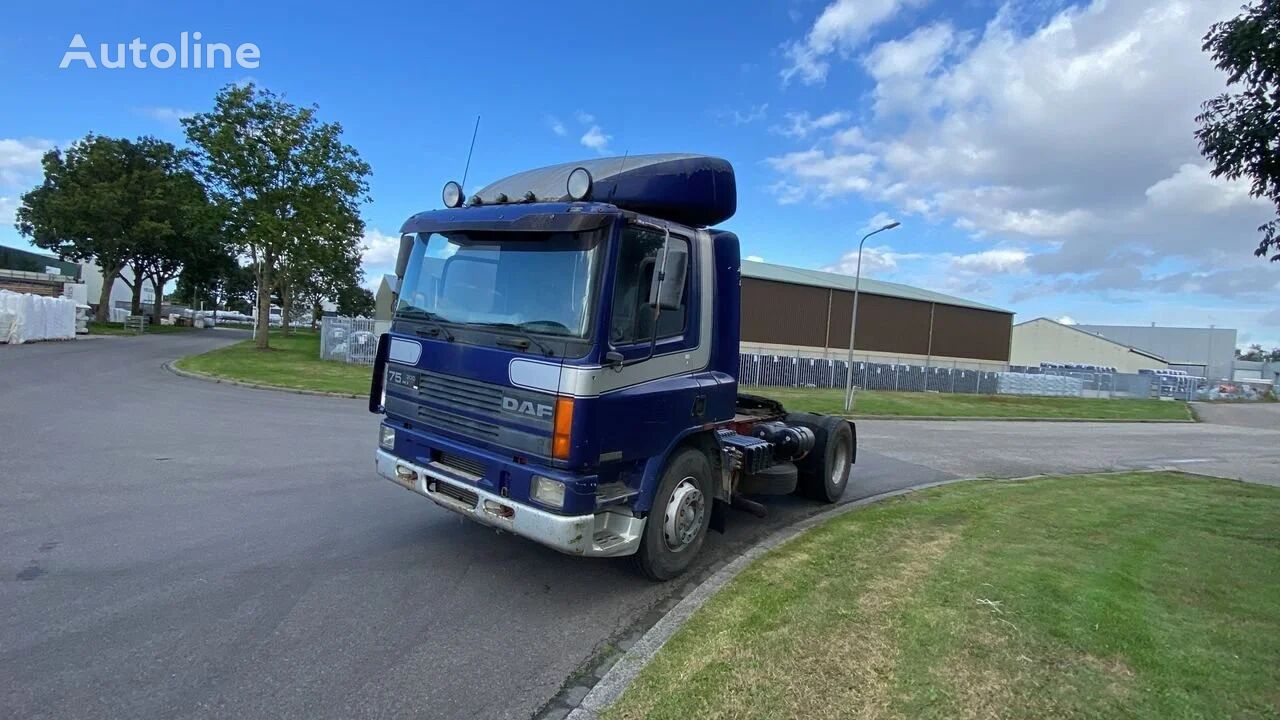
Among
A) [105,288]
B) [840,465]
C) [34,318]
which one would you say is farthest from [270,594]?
[105,288]

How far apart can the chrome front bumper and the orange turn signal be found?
0.39 meters

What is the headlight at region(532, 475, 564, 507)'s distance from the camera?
4070mm

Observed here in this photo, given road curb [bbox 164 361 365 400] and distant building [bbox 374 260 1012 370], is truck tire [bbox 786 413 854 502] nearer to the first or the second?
road curb [bbox 164 361 365 400]

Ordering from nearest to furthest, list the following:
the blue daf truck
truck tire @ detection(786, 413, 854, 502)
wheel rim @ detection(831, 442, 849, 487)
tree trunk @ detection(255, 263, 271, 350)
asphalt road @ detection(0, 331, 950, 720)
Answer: asphalt road @ detection(0, 331, 950, 720), the blue daf truck, truck tire @ detection(786, 413, 854, 502), wheel rim @ detection(831, 442, 849, 487), tree trunk @ detection(255, 263, 271, 350)

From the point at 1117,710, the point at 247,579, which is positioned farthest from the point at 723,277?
the point at 247,579

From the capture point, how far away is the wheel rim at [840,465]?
783 cm

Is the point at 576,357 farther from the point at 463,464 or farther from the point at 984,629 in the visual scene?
the point at 984,629

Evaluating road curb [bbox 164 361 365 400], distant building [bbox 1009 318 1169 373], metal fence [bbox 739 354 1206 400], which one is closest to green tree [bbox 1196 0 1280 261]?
road curb [bbox 164 361 365 400]

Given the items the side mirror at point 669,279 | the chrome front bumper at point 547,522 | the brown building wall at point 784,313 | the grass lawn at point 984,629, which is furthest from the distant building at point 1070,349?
the chrome front bumper at point 547,522

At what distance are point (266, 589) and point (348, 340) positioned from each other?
2335 cm

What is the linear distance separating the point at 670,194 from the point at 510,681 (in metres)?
3.27

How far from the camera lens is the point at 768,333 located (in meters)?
38.6

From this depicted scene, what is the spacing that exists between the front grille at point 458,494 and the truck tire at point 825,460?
13.3ft

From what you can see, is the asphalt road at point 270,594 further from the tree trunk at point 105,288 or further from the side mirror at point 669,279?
the tree trunk at point 105,288
